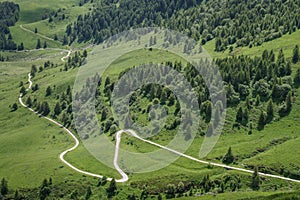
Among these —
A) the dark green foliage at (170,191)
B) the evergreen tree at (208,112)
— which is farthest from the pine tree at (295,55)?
the dark green foliage at (170,191)

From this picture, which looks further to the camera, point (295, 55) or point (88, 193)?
point (295, 55)

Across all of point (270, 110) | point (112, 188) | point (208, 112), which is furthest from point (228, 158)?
point (112, 188)

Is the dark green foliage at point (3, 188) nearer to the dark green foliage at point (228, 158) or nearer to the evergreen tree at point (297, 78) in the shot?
the dark green foliage at point (228, 158)

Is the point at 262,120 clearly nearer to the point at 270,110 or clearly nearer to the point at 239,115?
the point at 270,110

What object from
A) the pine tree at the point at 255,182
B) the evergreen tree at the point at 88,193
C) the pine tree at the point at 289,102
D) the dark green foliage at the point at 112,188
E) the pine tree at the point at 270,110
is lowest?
the evergreen tree at the point at 88,193

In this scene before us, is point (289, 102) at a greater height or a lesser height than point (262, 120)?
greater

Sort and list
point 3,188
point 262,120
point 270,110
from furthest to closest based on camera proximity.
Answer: point 270,110, point 262,120, point 3,188

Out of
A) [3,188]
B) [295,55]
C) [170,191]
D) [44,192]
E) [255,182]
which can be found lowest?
[3,188]

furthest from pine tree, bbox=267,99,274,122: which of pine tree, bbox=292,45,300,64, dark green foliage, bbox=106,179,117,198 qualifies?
dark green foliage, bbox=106,179,117,198

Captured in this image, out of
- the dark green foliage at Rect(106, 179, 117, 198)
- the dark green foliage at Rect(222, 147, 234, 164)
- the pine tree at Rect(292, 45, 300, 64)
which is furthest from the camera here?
the pine tree at Rect(292, 45, 300, 64)

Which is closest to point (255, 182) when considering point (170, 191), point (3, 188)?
point (170, 191)

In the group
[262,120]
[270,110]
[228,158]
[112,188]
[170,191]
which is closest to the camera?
[170,191]

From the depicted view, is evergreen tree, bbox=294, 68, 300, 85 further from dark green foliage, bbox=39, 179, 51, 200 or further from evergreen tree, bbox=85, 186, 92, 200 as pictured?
dark green foliage, bbox=39, 179, 51, 200

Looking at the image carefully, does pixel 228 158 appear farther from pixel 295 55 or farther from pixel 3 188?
pixel 295 55
